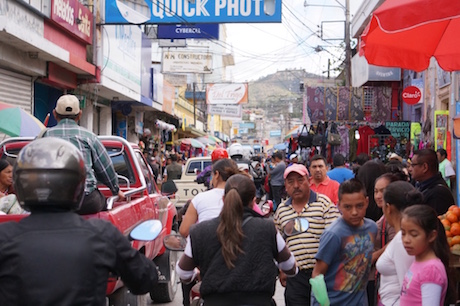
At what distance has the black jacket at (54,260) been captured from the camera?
107 inches

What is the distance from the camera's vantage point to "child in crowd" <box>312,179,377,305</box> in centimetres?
503

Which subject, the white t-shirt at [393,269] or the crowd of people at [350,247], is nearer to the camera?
the crowd of people at [350,247]

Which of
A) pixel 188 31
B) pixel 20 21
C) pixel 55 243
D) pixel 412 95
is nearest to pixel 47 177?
pixel 55 243

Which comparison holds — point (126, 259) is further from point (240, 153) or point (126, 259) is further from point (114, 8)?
point (114, 8)

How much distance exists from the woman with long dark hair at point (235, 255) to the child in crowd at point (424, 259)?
81 centimetres

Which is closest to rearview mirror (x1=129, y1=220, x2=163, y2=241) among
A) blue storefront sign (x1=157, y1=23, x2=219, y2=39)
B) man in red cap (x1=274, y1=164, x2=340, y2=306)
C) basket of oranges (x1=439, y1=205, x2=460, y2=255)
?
man in red cap (x1=274, y1=164, x2=340, y2=306)

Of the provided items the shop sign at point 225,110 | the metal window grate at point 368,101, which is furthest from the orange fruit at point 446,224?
the shop sign at point 225,110

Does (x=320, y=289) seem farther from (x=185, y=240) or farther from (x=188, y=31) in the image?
(x=188, y=31)

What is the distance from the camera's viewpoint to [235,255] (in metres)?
4.19

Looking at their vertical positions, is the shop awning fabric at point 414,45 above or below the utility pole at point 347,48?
below

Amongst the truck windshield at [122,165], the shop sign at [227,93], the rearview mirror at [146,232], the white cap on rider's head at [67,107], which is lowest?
the rearview mirror at [146,232]

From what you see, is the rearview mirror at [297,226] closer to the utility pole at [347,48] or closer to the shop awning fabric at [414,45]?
the shop awning fabric at [414,45]

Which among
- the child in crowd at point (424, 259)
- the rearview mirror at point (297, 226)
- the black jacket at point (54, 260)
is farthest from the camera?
the rearview mirror at point (297, 226)

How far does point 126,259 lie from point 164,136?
107 feet
